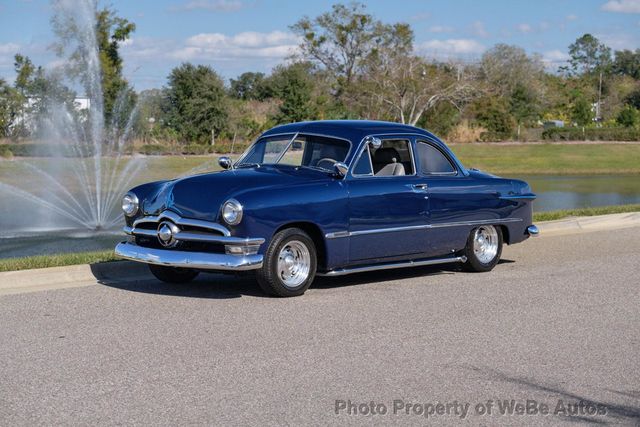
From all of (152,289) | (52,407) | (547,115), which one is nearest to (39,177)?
(152,289)

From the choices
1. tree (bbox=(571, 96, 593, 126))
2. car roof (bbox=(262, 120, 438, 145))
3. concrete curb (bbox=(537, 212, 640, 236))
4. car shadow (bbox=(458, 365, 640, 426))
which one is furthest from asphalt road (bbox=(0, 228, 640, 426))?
tree (bbox=(571, 96, 593, 126))

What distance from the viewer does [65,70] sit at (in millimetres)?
28891

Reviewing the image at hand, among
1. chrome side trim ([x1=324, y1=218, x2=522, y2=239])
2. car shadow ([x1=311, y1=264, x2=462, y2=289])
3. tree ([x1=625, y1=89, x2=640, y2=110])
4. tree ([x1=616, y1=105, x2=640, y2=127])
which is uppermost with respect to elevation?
tree ([x1=625, y1=89, x2=640, y2=110])

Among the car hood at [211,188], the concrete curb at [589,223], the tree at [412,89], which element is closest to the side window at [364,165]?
the car hood at [211,188]

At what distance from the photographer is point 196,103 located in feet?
132

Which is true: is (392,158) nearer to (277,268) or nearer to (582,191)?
(277,268)

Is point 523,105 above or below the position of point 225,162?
above

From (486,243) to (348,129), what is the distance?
7.41ft

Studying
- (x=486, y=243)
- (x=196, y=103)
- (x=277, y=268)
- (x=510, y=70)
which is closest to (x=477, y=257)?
(x=486, y=243)

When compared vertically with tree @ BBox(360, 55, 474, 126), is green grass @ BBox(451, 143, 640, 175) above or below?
below

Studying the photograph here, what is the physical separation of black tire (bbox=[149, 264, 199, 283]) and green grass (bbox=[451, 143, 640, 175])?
2837cm

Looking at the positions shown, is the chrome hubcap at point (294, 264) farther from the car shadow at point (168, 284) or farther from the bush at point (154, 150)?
the bush at point (154, 150)

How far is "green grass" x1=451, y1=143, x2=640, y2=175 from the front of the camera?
38.7 m

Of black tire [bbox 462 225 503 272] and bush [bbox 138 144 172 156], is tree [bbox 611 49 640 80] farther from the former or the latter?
black tire [bbox 462 225 503 272]
